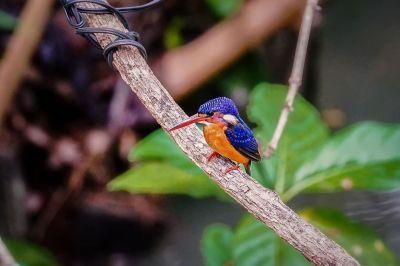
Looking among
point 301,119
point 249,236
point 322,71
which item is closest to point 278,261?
point 249,236

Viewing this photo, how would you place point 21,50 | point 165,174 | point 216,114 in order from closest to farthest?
1. point 216,114
2. point 165,174
3. point 21,50

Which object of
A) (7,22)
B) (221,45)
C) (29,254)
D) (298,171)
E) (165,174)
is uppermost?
(7,22)

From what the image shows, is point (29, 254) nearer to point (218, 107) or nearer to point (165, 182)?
point (165, 182)

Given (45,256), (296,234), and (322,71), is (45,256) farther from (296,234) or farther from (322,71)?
(296,234)

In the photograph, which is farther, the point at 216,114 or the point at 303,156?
the point at 303,156

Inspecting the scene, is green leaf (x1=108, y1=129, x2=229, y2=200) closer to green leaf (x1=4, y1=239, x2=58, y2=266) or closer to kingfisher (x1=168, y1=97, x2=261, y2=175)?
kingfisher (x1=168, y1=97, x2=261, y2=175)

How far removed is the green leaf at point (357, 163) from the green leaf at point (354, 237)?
5 centimetres

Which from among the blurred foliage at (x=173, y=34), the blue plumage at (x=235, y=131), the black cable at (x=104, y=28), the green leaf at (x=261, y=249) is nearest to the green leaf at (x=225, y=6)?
the blurred foliage at (x=173, y=34)

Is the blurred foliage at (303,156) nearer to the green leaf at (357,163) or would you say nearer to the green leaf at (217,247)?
the green leaf at (357,163)

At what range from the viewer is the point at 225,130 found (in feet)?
2.09

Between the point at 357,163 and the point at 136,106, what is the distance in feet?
2.87

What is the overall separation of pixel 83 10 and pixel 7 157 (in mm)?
1234

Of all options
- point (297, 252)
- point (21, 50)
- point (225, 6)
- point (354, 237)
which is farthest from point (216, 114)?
point (225, 6)

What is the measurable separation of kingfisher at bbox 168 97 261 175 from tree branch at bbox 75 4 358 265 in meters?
0.01
